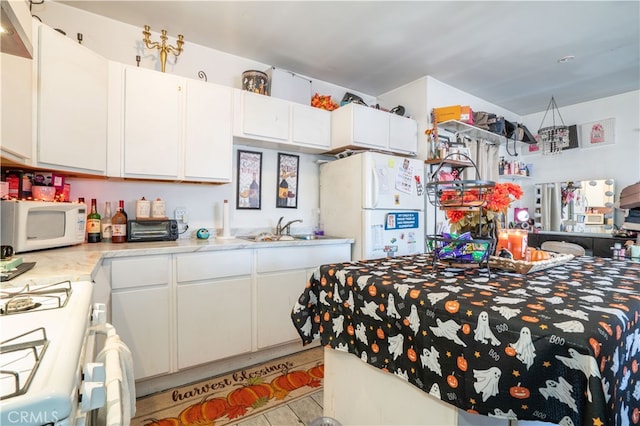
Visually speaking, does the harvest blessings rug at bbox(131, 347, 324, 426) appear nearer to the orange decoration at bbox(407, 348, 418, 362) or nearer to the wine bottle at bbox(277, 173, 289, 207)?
the orange decoration at bbox(407, 348, 418, 362)

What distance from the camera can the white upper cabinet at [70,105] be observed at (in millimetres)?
1713

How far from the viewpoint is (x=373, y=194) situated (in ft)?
8.99

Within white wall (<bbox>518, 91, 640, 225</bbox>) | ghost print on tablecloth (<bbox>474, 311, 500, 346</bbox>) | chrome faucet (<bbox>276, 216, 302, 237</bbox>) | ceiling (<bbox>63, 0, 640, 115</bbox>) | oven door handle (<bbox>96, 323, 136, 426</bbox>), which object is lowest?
oven door handle (<bbox>96, 323, 136, 426</bbox>)

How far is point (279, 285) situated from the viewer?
245cm

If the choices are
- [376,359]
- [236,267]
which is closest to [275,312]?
[236,267]

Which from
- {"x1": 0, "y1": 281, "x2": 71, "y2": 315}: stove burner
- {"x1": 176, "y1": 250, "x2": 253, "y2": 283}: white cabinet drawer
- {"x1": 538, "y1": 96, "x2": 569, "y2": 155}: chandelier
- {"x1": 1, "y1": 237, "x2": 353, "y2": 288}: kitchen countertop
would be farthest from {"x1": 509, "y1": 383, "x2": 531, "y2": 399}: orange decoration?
{"x1": 538, "y1": 96, "x2": 569, "y2": 155}: chandelier

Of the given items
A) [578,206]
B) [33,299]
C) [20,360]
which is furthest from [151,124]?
[578,206]

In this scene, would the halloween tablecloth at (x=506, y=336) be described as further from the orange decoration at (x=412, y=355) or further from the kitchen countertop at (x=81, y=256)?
the kitchen countertop at (x=81, y=256)

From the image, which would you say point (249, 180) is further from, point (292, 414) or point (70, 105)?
point (292, 414)

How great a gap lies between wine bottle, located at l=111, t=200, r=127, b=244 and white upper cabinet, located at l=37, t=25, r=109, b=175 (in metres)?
0.35

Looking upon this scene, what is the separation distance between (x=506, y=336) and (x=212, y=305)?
1.91 meters

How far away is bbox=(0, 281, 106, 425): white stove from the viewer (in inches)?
14.9

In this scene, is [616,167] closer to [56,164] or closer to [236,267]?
[236,267]

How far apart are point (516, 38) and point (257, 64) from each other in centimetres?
229
